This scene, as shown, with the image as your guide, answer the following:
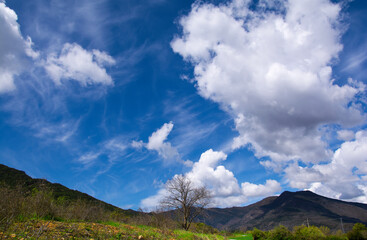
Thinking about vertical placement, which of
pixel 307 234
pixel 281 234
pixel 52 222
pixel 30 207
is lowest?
pixel 281 234

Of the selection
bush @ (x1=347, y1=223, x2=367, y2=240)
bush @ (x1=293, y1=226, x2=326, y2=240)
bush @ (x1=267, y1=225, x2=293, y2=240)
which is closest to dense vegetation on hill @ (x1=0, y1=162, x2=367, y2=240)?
bush @ (x1=267, y1=225, x2=293, y2=240)

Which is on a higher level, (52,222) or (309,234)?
(52,222)

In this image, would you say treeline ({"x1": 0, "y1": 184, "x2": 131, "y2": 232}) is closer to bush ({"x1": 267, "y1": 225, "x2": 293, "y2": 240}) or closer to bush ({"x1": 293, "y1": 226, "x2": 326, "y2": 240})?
bush ({"x1": 293, "y1": 226, "x2": 326, "y2": 240})

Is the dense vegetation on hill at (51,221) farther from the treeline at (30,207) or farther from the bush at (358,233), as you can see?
the bush at (358,233)

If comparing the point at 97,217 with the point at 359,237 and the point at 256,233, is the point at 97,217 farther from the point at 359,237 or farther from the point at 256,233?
the point at 359,237

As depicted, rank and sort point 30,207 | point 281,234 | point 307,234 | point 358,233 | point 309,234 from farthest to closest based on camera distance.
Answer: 1. point 358,233
2. point 281,234
3. point 307,234
4. point 309,234
5. point 30,207

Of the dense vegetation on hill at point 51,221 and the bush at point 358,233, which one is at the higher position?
the dense vegetation on hill at point 51,221

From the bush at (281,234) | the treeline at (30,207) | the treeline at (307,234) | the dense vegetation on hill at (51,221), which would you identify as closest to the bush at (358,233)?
the treeline at (307,234)

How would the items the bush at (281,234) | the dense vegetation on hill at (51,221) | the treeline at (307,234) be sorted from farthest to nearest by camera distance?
the bush at (281,234)
the treeline at (307,234)
the dense vegetation on hill at (51,221)

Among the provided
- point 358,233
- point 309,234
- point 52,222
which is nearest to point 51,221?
point 52,222

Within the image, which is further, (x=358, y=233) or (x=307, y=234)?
(x=358, y=233)

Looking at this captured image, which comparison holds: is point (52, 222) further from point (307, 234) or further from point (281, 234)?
point (281, 234)

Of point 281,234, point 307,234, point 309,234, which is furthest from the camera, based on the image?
point 281,234

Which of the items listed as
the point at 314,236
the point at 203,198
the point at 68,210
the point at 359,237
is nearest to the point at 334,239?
the point at 314,236
